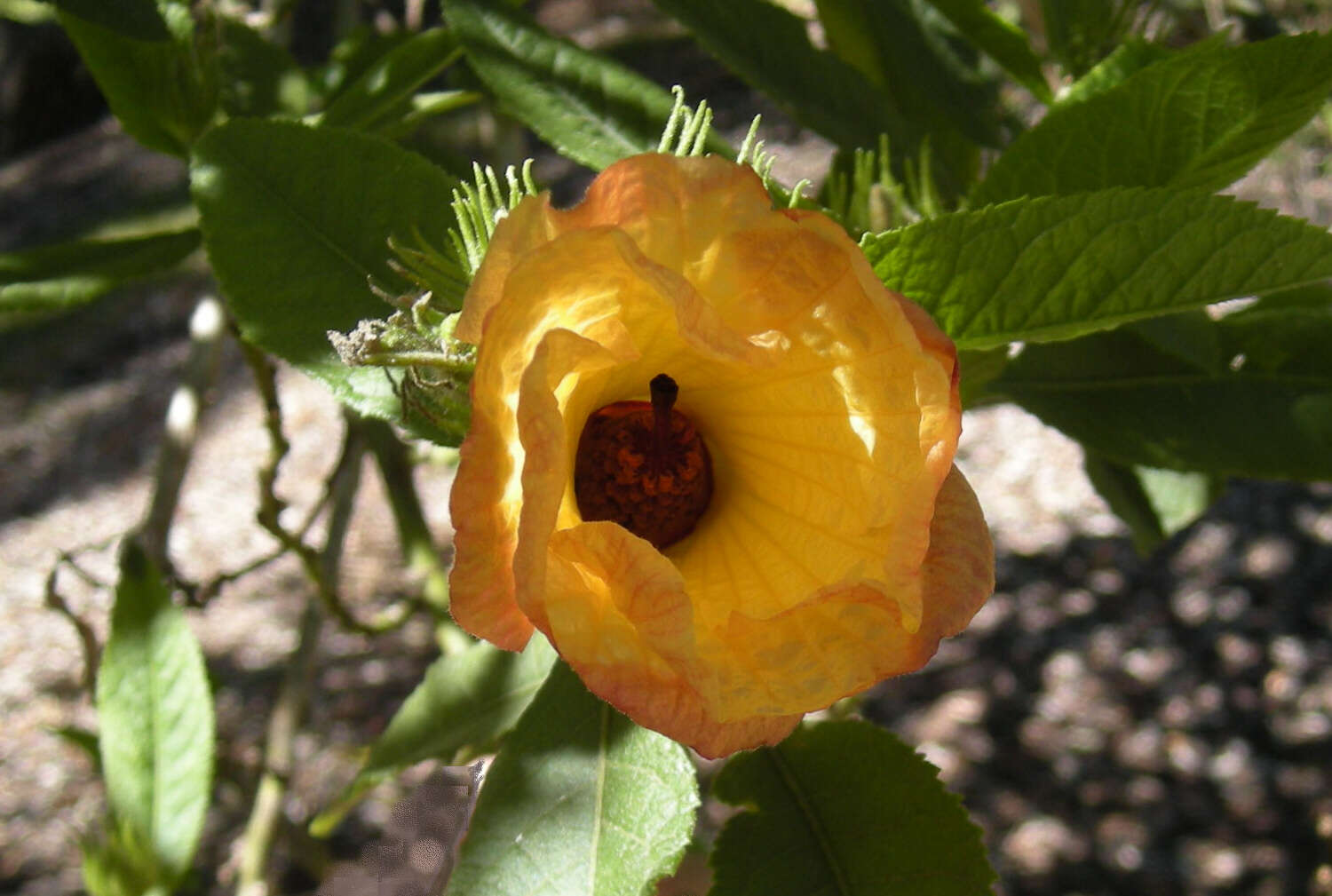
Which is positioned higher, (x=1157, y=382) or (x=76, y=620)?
(x=1157, y=382)

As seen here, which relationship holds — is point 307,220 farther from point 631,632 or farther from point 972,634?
point 972,634

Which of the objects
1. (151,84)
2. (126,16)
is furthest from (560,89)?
(151,84)

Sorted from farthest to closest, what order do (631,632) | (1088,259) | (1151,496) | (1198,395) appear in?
(1151,496) < (1198,395) < (1088,259) < (631,632)

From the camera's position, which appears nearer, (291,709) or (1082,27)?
(1082,27)

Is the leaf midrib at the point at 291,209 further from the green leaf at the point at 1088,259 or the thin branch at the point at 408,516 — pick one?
the thin branch at the point at 408,516

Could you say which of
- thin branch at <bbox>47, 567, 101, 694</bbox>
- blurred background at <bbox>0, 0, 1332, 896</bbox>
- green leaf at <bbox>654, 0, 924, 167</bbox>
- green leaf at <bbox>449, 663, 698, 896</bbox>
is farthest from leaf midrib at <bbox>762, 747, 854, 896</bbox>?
blurred background at <bbox>0, 0, 1332, 896</bbox>

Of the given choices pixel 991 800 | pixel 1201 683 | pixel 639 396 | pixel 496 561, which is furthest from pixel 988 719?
pixel 496 561

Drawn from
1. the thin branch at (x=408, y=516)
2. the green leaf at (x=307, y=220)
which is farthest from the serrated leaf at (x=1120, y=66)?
the thin branch at (x=408, y=516)

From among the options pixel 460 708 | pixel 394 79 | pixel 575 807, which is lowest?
pixel 460 708
